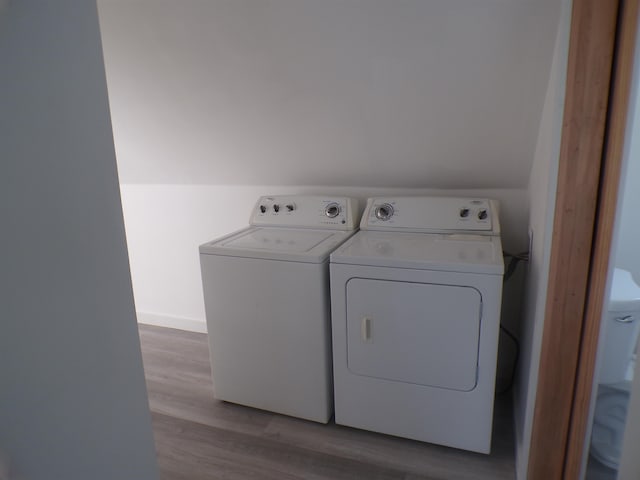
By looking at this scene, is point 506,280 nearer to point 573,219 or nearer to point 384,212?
point 384,212

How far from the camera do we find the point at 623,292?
1121 mm

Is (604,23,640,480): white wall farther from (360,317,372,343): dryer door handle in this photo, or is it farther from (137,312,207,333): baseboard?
(137,312,207,333): baseboard

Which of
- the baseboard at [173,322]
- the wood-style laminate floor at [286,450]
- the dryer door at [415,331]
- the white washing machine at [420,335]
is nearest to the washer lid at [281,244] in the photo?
the white washing machine at [420,335]

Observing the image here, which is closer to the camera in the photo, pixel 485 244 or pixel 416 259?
pixel 416 259

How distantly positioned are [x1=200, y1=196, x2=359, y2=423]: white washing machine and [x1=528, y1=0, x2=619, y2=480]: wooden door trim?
0.91m

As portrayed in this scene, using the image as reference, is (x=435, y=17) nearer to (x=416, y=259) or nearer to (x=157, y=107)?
(x=416, y=259)

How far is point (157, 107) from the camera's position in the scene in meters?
2.26

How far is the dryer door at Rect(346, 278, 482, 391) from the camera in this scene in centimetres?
176

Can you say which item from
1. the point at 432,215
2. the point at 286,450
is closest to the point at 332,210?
the point at 432,215

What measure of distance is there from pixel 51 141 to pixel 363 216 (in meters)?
1.77

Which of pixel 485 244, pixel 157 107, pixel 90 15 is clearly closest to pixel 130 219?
pixel 157 107

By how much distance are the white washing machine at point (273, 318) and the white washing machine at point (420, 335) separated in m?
0.08

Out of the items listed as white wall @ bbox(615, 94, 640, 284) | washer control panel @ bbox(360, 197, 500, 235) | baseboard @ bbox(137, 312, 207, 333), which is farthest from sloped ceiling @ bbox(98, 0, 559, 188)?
baseboard @ bbox(137, 312, 207, 333)

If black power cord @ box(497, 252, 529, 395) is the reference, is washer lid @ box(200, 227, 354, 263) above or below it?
above
